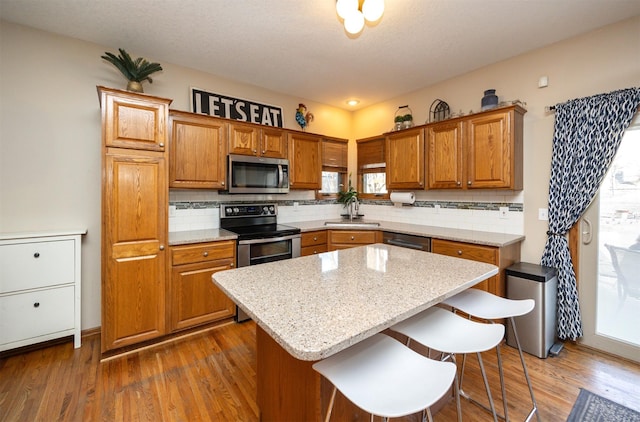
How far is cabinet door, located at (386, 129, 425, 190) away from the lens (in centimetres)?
334

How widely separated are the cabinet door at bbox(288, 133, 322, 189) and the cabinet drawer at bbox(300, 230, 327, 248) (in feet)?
2.16

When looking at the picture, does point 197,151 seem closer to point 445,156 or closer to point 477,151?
point 445,156

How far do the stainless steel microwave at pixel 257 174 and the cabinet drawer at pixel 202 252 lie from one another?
619 millimetres

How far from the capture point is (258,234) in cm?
294

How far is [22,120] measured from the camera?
2.34 metres

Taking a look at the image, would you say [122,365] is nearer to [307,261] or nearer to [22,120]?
[307,261]

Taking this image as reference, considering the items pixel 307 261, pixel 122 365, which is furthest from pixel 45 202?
pixel 307 261

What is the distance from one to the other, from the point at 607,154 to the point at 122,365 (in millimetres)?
4189

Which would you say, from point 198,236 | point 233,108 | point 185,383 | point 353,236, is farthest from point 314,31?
point 185,383

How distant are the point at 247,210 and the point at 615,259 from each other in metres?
3.53

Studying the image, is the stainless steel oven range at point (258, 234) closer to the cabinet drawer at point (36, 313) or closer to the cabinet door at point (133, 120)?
the cabinet door at point (133, 120)

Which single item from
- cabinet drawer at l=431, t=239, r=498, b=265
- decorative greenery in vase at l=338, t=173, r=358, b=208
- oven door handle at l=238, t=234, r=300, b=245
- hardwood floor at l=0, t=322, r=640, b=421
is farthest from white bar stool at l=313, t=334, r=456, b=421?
decorative greenery in vase at l=338, t=173, r=358, b=208

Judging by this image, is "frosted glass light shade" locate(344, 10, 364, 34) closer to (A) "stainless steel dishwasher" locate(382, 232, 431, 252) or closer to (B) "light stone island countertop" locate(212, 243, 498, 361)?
(B) "light stone island countertop" locate(212, 243, 498, 361)

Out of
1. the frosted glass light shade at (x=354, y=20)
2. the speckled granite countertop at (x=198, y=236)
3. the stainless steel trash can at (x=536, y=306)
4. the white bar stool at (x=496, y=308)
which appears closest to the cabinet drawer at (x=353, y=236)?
the speckled granite countertop at (x=198, y=236)
